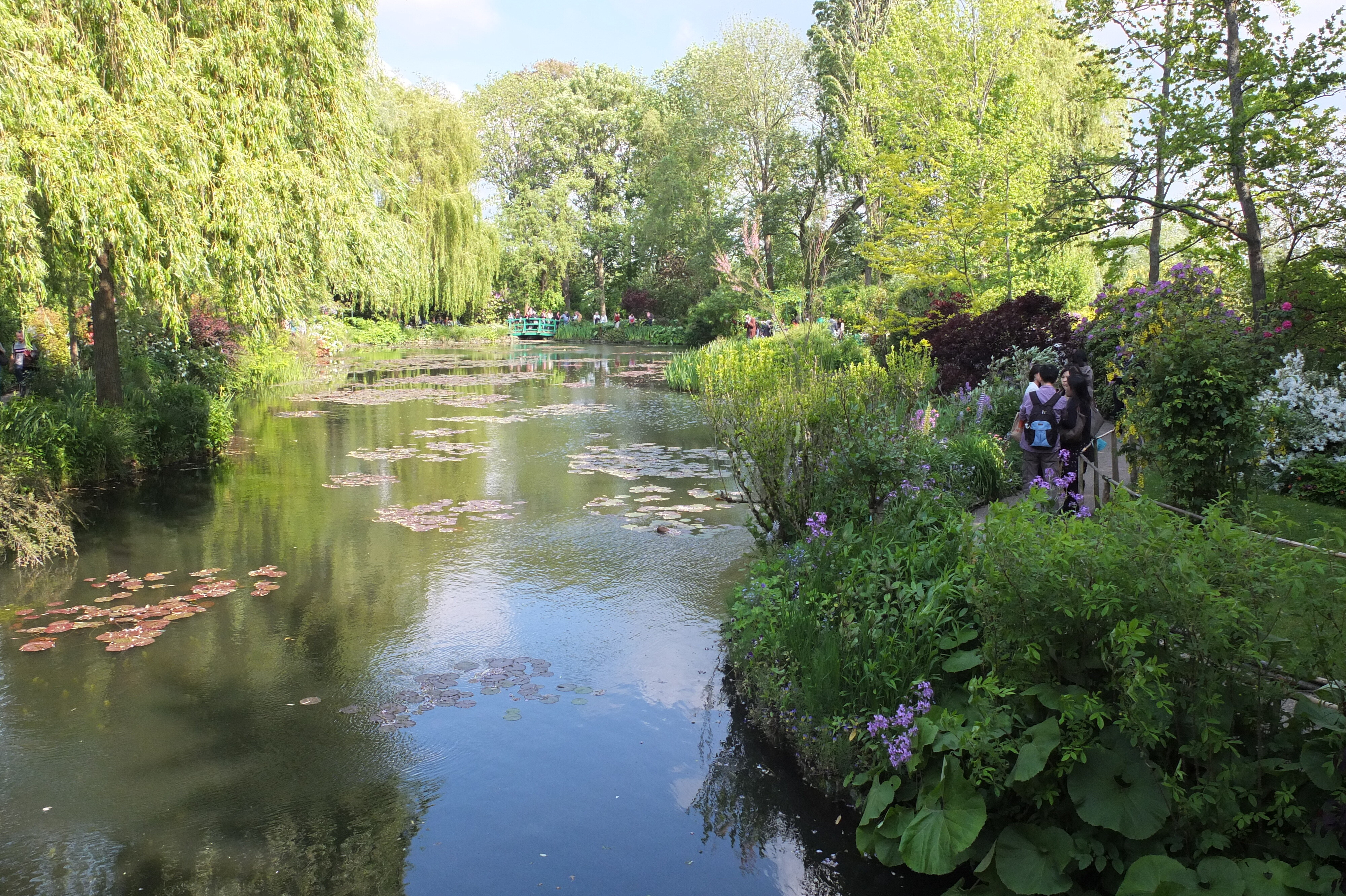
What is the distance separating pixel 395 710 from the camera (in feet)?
16.8

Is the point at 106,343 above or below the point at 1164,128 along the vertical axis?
below

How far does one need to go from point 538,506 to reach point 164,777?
5868 millimetres

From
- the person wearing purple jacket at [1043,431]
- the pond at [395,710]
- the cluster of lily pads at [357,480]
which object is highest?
the person wearing purple jacket at [1043,431]

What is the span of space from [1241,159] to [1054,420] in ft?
13.4

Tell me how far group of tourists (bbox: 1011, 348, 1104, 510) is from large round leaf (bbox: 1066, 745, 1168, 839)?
13.5 feet

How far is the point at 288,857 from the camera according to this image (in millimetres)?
3779

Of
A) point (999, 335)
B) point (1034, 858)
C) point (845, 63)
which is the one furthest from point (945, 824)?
point (845, 63)

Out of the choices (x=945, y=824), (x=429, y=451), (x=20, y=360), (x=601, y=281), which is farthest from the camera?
(x=601, y=281)

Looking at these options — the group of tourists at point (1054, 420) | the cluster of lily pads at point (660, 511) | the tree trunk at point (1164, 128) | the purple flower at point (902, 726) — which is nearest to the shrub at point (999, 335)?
the tree trunk at point (1164, 128)

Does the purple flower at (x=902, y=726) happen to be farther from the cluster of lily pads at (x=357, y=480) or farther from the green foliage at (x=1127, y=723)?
the cluster of lily pads at (x=357, y=480)

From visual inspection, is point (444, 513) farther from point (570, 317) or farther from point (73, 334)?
point (570, 317)

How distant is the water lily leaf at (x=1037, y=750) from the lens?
133 inches

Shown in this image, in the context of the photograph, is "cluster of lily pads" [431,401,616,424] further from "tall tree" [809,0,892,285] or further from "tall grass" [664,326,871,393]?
"tall tree" [809,0,892,285]

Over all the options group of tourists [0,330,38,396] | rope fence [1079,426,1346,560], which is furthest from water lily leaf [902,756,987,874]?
group of tourists [0,330,38,396]
